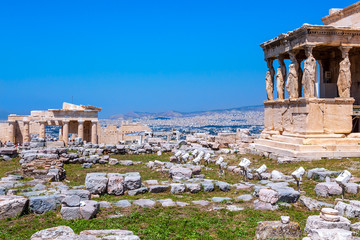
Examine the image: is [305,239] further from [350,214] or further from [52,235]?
[52,235]

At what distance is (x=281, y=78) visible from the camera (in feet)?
61.5

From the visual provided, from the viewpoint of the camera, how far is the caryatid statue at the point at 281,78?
61.5 ft

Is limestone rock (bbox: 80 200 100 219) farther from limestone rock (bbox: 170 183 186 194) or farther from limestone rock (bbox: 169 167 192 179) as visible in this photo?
limestone rock (bbox: 169 167 192 179)

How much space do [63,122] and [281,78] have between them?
1044 inches

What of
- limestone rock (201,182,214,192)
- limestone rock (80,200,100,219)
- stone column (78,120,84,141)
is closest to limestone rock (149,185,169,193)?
limestone rock (201,182,214,192)

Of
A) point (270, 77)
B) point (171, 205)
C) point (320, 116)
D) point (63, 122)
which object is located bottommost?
point (171, 205)

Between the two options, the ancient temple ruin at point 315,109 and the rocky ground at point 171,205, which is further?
the ancient temple ruin at point 315,109

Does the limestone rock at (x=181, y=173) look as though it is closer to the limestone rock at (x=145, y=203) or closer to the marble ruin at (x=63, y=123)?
the limestone rock at (x=145, y=203)

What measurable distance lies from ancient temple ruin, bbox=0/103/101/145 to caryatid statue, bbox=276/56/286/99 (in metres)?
24.2

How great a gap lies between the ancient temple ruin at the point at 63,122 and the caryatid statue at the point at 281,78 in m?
24.2

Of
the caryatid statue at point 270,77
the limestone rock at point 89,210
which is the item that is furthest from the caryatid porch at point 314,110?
the limestone rock at point 89,210

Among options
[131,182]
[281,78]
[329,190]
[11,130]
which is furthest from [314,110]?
[11,130]

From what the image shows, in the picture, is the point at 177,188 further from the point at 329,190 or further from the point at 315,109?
the point at 315,109

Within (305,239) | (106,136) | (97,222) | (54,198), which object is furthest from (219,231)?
(106,136)
